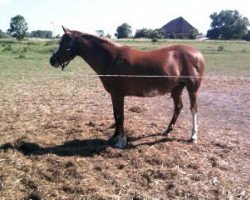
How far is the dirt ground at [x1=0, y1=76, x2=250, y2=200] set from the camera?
17.4ft

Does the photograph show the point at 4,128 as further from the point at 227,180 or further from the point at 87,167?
the point at 227,180

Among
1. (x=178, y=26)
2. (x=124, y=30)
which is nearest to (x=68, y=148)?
(x=124, y=30)

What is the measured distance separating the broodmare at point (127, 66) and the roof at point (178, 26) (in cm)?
9302

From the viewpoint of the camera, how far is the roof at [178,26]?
99.3 metres

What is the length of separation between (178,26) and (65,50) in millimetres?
95733

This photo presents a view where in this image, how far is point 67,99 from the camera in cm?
1206

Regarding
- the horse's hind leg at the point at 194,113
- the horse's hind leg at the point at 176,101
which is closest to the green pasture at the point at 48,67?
the horse's hind leg at the point at 176,101

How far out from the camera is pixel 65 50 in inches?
288

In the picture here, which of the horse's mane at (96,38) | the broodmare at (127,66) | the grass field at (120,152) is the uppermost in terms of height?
the horse's mane at (96,38)

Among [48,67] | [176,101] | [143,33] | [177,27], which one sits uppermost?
[177,27]

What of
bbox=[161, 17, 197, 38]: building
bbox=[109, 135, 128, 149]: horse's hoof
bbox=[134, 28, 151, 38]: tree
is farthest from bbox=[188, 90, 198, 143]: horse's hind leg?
bbox=[161, 17, 197, 38]: building

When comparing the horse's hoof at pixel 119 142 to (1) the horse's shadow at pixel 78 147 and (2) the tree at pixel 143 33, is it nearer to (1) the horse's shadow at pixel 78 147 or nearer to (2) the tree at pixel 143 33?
(1) the horse's shadow at pixel 78 147

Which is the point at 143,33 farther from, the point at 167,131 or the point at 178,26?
the point at 167,131

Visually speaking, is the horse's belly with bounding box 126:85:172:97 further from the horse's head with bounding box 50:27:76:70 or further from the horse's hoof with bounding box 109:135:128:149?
the horse's head with bounding box 50:27:76:70
